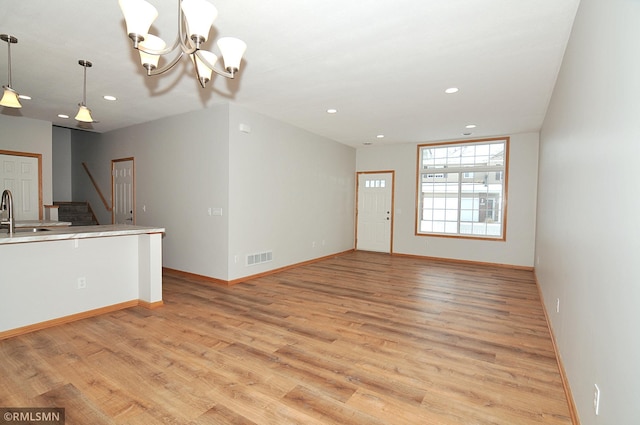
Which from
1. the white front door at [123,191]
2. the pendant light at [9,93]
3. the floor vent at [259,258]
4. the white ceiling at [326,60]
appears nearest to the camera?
the white ceiling at [326,60]

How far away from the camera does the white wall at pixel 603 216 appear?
119 cm

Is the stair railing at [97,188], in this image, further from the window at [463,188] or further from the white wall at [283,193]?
the window at [463,188]

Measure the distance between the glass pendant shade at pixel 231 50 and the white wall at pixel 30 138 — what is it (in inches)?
236

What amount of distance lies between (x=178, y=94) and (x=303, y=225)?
3296 mm

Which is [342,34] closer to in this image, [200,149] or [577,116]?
[577,116]

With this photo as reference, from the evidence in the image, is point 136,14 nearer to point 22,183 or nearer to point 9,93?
point 9,93

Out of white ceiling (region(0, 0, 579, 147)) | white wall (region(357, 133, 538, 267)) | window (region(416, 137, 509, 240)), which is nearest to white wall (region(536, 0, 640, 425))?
white ceiling (region(0, 0, 579, 147))

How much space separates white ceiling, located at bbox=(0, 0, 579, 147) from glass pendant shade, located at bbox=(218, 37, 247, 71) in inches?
22.0

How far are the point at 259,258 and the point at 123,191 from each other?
3.37 metres

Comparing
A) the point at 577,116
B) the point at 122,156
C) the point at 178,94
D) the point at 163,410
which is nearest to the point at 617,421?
the point at 577,116

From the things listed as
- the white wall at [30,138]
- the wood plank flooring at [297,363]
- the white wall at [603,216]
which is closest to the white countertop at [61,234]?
the wood plank flooring at [297,363]

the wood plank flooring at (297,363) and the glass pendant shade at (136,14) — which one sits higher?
the glass pendant shade at (136,14)

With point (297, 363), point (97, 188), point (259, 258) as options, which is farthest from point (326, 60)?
point (97, 188)

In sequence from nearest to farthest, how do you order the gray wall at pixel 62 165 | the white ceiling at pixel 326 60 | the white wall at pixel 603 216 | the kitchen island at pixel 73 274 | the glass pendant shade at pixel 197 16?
the white wall at pixel 603 216, the glass pendant shade at pixel 197 16, the white ceiling at pixel 326 60, the kitchen island at pixel 73 274, the gray wall at pixel 62 165
